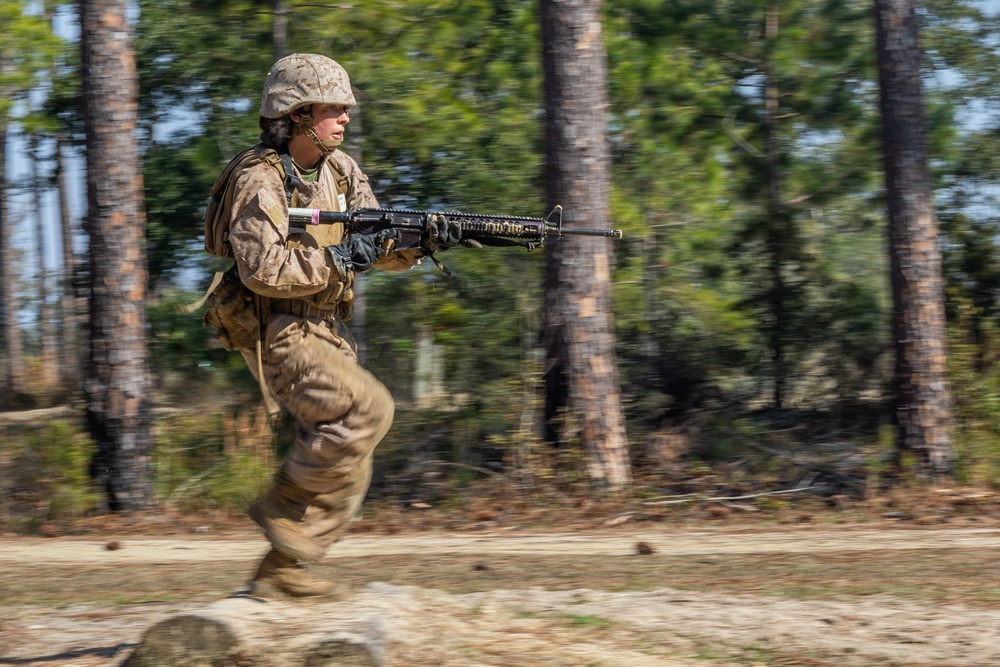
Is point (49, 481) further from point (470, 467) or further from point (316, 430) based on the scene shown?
point (316, 430)

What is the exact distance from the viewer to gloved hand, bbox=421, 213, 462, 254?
4996 mm

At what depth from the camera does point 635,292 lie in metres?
12.3

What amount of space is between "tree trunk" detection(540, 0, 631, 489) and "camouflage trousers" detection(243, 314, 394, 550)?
5162 mm

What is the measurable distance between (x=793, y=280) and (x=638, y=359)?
6.23ft

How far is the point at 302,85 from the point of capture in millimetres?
4797

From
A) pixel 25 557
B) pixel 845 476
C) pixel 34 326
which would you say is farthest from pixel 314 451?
Result: pixel 34 326

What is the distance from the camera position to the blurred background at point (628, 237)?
1073 cm

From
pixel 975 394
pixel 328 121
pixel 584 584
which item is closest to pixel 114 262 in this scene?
pixel 584 584

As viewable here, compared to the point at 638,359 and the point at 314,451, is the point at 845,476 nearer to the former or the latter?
the point at 638,359

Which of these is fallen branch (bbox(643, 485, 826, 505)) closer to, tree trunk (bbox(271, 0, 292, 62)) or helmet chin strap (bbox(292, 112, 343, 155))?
helmet chin strap (bbox(292, 112, 343, 155))

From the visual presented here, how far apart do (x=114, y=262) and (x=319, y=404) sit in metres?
6.04

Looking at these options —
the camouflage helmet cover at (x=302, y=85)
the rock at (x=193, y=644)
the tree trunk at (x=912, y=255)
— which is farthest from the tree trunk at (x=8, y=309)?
the rock at (x=193, y=644)

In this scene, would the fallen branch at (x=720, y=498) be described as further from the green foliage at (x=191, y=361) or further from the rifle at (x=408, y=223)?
the rifle at (x=408, y=223)

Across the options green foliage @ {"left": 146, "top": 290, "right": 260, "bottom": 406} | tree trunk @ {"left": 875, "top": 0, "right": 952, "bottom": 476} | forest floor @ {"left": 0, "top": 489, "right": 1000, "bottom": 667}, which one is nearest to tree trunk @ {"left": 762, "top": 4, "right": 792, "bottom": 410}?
tree trunk @ {"left": 875, "top": 0, "right": 952, "bottom": 476}
